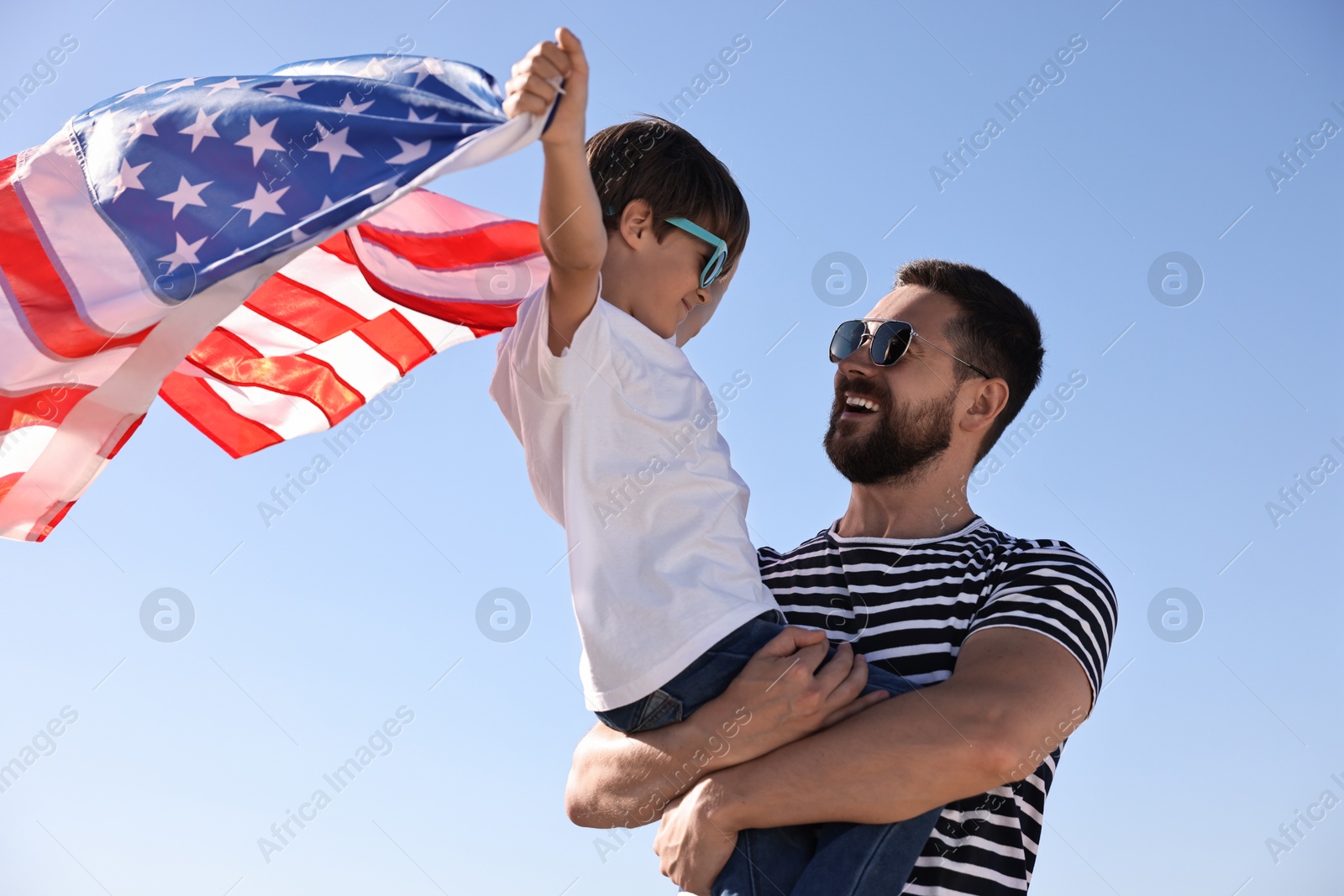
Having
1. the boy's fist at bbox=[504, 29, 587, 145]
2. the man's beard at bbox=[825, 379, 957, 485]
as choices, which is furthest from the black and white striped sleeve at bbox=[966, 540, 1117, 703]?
the boy's fist at bbox=[504, 29, 587, 145]

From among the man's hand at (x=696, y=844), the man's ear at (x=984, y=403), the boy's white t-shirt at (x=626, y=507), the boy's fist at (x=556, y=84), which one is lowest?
the man's hand at (x=696, y=844)

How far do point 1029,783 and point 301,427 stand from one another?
3367mm

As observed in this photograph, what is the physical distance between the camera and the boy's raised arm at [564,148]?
8.31 feet

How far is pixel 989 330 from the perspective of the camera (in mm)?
4402

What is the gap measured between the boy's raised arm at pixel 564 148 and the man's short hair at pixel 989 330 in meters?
2.14

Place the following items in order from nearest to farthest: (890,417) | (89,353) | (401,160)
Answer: (401,160) < (89,353) < (890,417)

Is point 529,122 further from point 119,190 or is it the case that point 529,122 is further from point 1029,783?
point 1029,783

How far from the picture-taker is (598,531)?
2898 millimetres

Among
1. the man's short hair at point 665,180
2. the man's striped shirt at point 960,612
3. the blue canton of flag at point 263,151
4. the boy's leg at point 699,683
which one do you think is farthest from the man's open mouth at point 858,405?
the blue canton of flag at point 263,151

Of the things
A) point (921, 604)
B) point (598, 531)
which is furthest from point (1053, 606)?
point (598, 531)

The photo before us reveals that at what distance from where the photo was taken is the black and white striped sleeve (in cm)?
317

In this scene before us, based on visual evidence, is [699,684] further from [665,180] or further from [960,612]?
[665,180]

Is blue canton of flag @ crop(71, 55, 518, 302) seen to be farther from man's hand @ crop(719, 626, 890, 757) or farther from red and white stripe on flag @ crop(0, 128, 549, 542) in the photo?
man's hand @ crop(719, 626, 890, 757)

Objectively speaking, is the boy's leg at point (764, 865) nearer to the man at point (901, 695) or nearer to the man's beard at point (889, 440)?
the man at point (901, 695)
